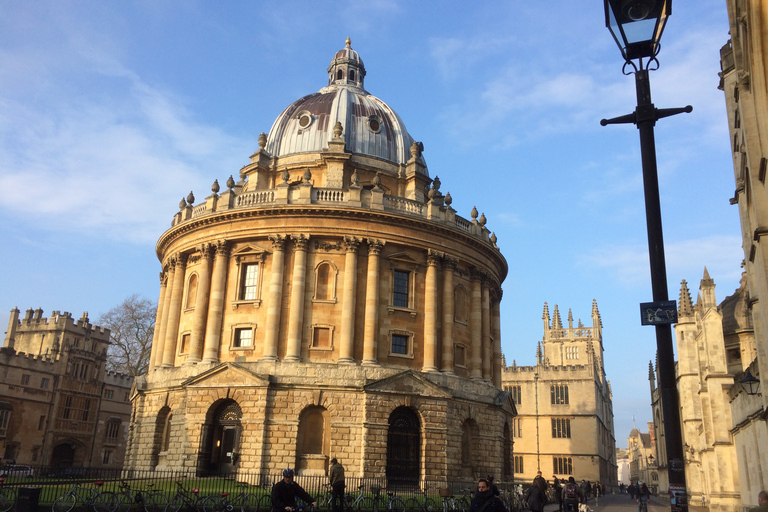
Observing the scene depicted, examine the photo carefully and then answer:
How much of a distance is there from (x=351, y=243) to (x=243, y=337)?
26.1ft

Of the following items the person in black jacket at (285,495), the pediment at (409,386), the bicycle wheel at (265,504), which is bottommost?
the bicycle wheel at (265,504)

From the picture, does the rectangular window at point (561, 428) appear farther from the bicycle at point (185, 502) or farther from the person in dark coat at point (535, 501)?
the bicycle at point (185, 502)

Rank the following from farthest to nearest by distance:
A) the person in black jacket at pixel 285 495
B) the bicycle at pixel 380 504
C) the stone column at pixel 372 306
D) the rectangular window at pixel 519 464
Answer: the rectangular window at pixel 519 464 < the stone column at pixel 372 306 < the bicycle at pixel 380 504 < the person in black jacket at pixel 285 495

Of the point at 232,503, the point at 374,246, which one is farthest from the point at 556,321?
the point at 232,503

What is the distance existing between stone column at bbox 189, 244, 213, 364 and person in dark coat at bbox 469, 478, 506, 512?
28.7 m

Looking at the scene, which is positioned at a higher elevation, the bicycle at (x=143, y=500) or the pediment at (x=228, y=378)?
the pediment at (x=228, y=378)

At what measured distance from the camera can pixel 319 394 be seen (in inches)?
1328

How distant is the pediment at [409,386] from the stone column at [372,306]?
1.40 m

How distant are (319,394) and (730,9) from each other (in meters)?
24.8

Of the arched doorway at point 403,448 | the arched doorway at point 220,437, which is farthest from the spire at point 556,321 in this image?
the arched doorway at point 220,437

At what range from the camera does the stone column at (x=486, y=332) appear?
4116 centimetres

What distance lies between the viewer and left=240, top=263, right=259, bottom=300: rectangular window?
37.3 m

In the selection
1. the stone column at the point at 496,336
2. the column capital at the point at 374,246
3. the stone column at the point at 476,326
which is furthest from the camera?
the stone column at the point at 496,336

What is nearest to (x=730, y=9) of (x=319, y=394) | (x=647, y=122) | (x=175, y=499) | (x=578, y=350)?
(x=647, y=122)
